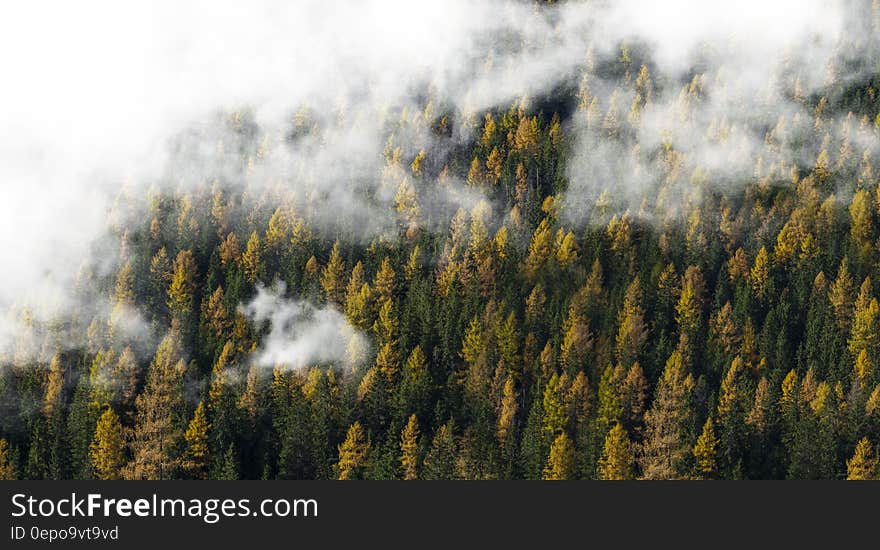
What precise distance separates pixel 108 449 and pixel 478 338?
4820 cm

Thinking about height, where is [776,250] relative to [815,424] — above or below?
above

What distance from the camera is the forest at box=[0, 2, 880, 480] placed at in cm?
13025

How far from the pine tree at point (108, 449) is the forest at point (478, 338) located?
254mm

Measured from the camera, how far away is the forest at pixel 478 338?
130 m

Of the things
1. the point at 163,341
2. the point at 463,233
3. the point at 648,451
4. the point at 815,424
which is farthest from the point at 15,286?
the point at 815,424

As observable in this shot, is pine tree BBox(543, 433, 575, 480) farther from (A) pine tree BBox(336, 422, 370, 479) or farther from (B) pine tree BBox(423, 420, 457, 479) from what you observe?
(A) pine tree BBox(336, 422, 370, 479)

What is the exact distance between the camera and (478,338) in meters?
149

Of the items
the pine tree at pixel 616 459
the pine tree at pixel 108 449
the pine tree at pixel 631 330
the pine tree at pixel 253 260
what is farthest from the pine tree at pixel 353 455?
the pine tree at pixel 253 260

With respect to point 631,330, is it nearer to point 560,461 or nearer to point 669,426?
point 669,426

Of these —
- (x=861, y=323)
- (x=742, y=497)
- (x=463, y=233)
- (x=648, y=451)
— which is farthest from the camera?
(x=463, y=233)

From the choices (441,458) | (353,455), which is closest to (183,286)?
(353,455)

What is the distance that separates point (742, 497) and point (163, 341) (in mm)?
86377

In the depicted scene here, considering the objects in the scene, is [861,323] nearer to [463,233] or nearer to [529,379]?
[529,379]

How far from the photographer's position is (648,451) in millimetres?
127062
